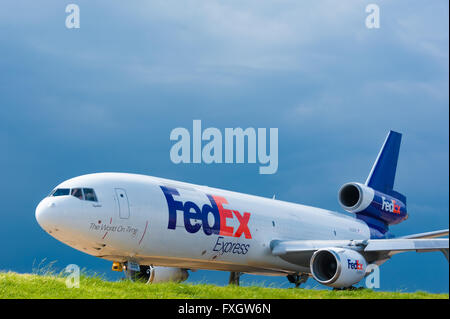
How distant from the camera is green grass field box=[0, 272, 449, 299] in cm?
1084

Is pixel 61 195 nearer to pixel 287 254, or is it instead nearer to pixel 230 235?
pixel 230 235

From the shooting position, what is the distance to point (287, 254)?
62.0 feet

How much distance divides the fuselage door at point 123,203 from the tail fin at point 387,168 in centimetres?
1458

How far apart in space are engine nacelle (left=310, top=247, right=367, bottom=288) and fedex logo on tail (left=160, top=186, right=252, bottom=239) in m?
2.20

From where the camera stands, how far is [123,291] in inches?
446

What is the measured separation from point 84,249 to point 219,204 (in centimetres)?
444

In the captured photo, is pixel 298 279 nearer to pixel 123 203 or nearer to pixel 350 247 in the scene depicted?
pixel 350 247

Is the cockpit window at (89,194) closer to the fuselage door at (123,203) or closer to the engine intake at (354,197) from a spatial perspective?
the fuselage door at (123,203)

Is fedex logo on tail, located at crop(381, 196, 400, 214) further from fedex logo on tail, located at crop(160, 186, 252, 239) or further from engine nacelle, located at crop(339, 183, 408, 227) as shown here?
fedex logo on tail, located at crop(160, 186, 252, 239)

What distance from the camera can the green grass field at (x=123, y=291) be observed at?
10.8 m

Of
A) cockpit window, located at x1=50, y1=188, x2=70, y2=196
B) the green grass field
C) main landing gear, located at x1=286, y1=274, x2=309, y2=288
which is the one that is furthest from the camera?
main landing gear, located at x1=286, y1=274, x2=309, y2=288

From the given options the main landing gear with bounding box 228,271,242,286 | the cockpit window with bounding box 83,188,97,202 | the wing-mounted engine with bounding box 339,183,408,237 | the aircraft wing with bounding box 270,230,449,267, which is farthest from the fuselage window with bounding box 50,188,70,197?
the wing-mounted engine with bounding box 339,183,408,237

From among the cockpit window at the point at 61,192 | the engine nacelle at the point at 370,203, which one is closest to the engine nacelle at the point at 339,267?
the engine nacelle at the point at 370,203
